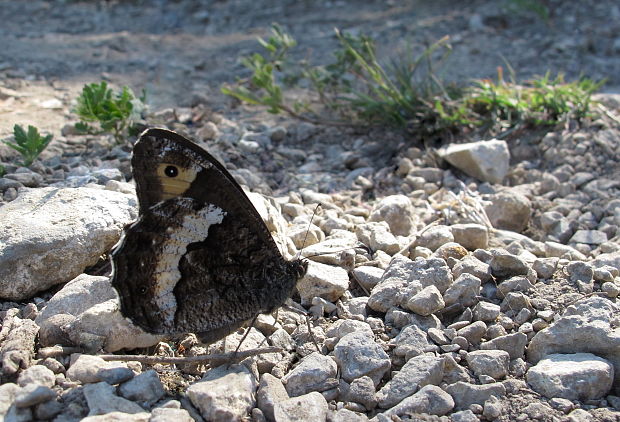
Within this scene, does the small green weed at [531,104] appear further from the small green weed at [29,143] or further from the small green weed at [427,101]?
the small green weed at [29,143]

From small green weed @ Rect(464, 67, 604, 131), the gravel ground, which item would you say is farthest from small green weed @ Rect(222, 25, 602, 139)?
the gravel ground

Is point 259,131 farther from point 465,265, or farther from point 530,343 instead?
point 530,343

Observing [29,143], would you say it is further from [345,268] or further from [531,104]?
[531,104]

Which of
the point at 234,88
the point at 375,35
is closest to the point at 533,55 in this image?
the point at 375,35

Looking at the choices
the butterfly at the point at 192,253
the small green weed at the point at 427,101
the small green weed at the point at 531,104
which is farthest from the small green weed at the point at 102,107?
the small green weed at the point at 531,104

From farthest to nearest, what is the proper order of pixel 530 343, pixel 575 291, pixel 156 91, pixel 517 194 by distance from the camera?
1. pixel 156 91
2. pixel 517 194
3. pixel 575 291
4. pixel 530 343
